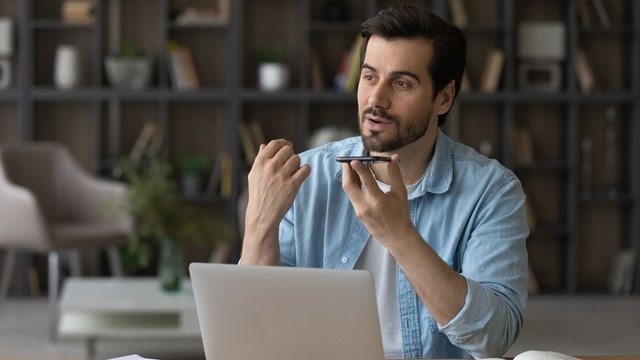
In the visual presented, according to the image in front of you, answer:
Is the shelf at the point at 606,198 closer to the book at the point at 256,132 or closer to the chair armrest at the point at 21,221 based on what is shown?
the book at the point at 256,132

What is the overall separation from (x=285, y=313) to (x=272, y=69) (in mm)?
4925

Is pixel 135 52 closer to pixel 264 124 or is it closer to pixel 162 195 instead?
pixel 264 124

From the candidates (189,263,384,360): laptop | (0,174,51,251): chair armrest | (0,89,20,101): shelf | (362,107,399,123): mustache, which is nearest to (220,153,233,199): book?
(0,89,20,101): shelf

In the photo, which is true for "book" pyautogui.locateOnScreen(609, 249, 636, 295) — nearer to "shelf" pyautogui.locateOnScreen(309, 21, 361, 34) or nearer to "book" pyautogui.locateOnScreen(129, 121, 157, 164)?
"shelf" pyautogui.locateOnScreen(309, 21, 361, 34)

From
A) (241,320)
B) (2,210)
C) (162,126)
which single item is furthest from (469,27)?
(241,320)

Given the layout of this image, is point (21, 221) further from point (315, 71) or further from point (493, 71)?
point (493, 71)

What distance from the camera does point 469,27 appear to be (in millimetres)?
6629

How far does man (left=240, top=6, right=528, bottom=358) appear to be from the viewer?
1.95 meters

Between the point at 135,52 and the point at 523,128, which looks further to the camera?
the point at 523,128

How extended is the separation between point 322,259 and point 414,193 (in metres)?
0.23

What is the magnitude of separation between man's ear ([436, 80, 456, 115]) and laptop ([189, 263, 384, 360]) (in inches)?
27.7

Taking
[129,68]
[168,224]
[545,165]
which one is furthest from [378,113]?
[545,165]

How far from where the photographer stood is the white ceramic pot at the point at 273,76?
6.51 meters

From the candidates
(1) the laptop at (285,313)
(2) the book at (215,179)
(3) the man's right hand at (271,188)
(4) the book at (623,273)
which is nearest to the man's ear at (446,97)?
(3) the man's right hand at (271,188)
